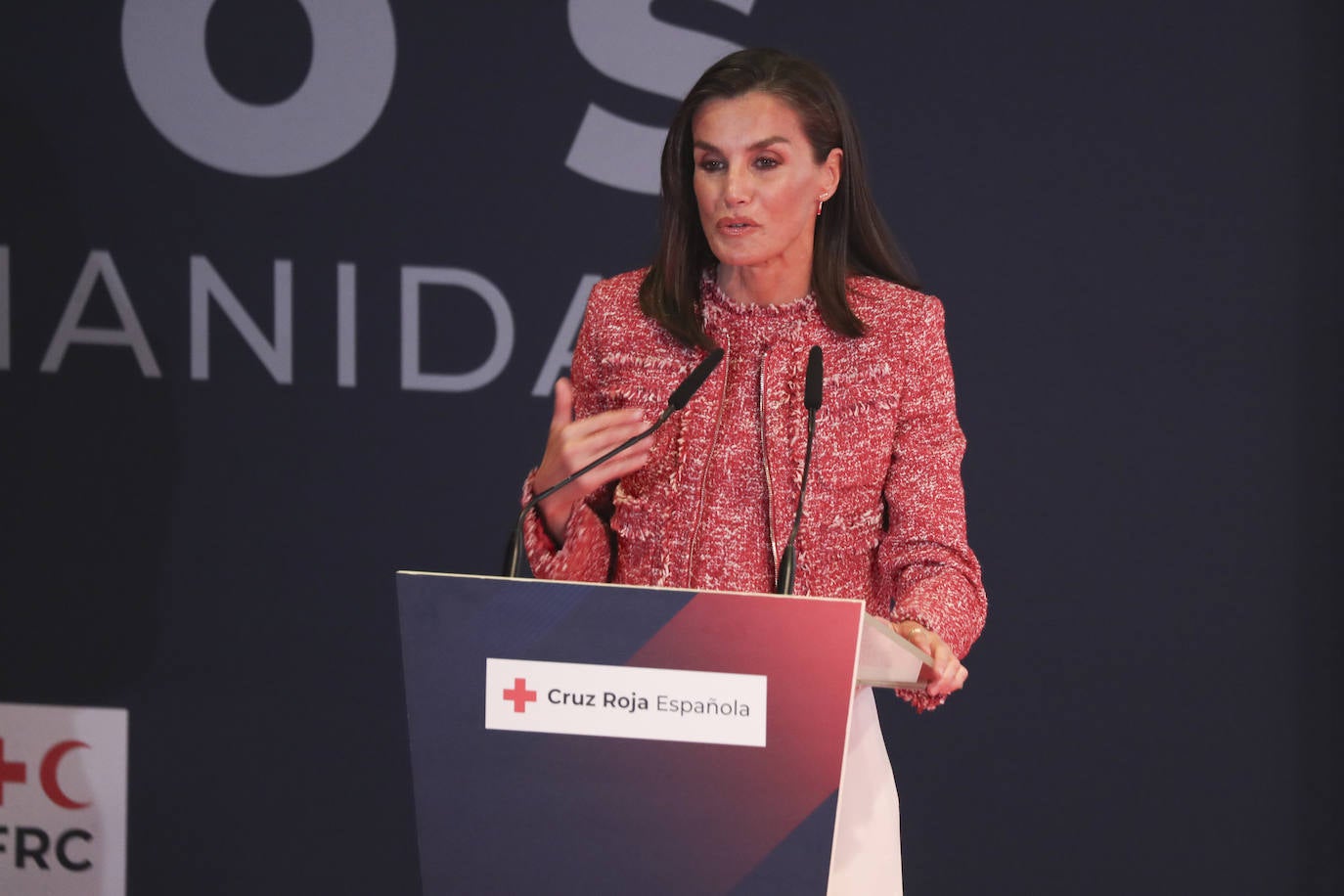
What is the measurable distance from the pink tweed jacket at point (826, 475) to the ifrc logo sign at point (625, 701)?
0.44 meters

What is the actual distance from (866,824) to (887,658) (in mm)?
405

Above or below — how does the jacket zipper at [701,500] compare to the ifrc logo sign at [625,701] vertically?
above

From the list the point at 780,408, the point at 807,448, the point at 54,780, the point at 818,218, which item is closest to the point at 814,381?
the point at 807,448

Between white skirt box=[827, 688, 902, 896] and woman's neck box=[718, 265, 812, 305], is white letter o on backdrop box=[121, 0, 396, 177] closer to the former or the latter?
woman's neck box=[718, 265, 812, 305]

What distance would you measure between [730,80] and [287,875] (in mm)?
2351

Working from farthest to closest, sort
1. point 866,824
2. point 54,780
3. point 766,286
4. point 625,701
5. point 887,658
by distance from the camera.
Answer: point 54,780
point 766,286
point 866,824
point 887,658
point 625,701

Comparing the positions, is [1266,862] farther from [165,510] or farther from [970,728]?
[165,510]

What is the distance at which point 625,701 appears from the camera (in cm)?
128

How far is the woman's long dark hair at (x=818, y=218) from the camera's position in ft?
6.13

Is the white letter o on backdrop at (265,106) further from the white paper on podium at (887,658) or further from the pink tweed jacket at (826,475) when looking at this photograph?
the white paper on podium at (887,658)

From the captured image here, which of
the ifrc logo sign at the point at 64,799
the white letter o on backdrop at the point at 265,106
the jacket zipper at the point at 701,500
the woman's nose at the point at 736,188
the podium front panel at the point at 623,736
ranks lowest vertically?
the ifrc logo sign at the point at 64,799

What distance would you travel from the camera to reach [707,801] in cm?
129

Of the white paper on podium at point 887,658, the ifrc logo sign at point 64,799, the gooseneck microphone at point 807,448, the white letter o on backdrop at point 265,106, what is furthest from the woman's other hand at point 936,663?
the ifrc logo sign at point 64,799

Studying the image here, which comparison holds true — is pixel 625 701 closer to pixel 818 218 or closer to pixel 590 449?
pixel 590 449
